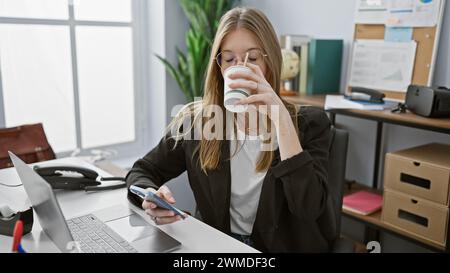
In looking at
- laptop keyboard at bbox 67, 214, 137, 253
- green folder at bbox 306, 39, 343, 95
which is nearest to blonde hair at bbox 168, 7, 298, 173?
laptop keyboard at bbox 67, 214, 137, 253

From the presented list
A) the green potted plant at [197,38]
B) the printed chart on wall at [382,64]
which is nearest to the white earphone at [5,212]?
the green potted plant at [197,38]

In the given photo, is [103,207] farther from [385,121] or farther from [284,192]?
[385,121]

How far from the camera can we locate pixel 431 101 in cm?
157

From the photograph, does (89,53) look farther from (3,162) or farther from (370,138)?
(370,138)

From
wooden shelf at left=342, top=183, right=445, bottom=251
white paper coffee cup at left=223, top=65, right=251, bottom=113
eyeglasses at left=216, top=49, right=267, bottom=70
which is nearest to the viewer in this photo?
white paper coffee cup at left=223, top=65, right=251, bottom=113

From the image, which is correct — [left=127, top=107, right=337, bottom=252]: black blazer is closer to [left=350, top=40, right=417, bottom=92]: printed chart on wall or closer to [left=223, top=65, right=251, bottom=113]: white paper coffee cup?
[left=223, top=65, right=251, bottom=113]: white paper coffee cup

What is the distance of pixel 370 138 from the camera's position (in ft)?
7.03

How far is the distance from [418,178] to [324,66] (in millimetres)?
783

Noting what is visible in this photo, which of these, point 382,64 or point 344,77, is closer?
point 382,64

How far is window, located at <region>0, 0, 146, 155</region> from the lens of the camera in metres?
2.25

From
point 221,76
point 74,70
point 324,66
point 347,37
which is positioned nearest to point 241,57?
point 221,76

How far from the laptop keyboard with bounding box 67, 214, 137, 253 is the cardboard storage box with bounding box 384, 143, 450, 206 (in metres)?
1.19

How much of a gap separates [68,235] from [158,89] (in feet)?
6.74
